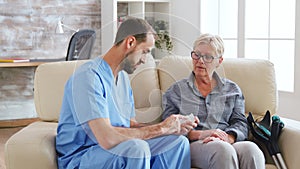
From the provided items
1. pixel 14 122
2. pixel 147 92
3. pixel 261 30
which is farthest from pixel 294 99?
pixel 14 122

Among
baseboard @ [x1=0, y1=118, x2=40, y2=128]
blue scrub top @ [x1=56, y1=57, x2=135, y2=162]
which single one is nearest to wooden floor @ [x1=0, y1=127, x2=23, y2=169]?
baseboard @ [x1=0, y1=118, x2=40, y2=128]

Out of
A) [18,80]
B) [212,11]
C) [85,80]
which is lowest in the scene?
[18,80]

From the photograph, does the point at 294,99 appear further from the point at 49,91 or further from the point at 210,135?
the point at 49,91

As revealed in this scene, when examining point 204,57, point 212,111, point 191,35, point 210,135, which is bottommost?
point 210,135

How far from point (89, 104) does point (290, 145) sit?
957 millimetres

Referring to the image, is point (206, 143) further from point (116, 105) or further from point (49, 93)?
point (49, 93)

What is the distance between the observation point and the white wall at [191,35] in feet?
6.57

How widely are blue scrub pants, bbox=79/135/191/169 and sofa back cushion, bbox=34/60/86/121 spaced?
47 centimetres

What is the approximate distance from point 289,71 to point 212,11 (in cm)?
134

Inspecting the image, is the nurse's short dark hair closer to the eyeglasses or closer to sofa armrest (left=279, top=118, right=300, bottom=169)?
the eyeglasses

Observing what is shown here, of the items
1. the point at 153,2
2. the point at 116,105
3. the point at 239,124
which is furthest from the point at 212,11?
the point at 116,105

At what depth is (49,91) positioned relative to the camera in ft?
7.57

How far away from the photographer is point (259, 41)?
4.24 metres

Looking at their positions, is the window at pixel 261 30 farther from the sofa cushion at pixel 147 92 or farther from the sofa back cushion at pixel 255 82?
the sofa cushion at pixel 147 92
